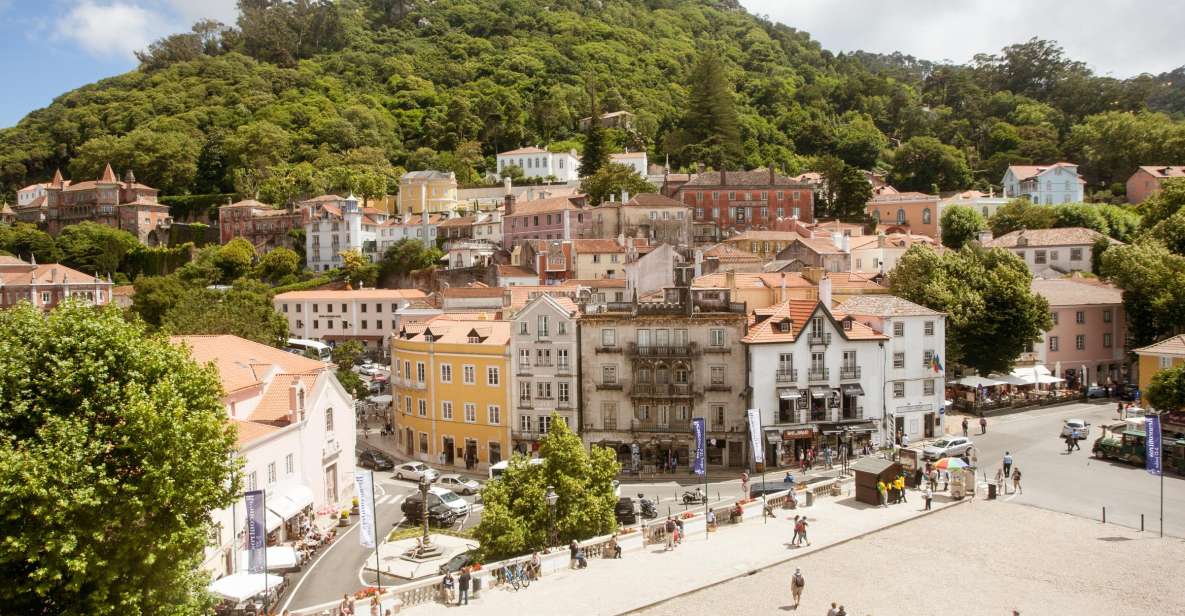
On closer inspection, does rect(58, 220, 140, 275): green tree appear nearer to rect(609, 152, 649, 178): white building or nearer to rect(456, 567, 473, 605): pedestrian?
rect(609, 152, 649, 178): white building

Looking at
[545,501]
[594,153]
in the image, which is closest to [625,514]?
[545,501]

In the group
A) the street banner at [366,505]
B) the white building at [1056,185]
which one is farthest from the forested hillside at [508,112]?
the street banner at [366,505]

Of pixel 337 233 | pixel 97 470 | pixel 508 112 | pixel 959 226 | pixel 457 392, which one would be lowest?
pixel 457 392

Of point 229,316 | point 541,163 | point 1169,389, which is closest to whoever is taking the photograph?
point 1169,389

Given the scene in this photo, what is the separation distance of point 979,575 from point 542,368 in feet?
82.0

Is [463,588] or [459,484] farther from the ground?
[463,588]

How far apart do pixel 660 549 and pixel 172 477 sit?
1490 centimetres

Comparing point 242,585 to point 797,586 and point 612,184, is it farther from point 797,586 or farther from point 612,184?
point 612,184

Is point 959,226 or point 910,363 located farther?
Result: point 959,226

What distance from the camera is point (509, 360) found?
46188 mm

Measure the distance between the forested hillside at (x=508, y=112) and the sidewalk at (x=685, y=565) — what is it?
91762 millimetres

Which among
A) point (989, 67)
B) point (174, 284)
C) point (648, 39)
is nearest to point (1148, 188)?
point (989, 67)

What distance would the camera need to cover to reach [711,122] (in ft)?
411

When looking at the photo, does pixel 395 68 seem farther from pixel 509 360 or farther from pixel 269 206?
pixel 509 360
